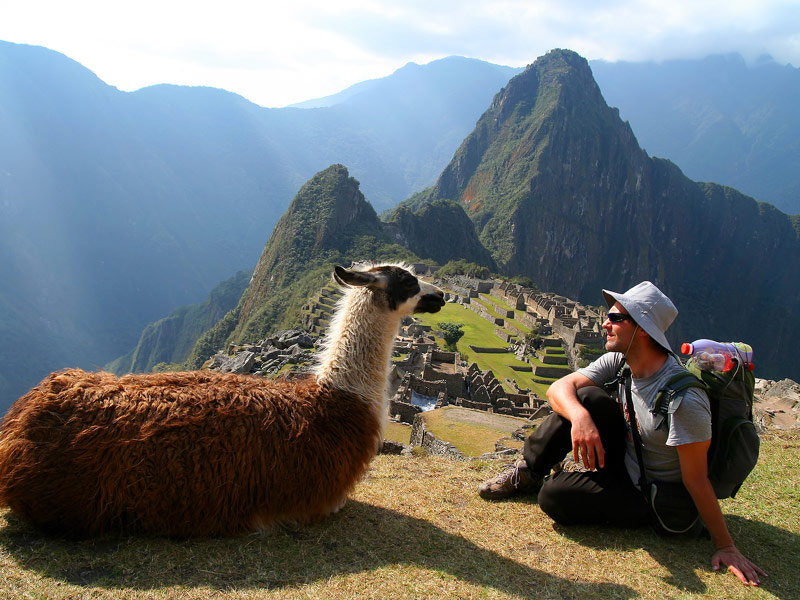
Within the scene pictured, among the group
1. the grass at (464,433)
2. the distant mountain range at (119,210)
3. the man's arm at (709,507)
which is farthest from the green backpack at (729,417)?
the distant mountain range at (119,210)

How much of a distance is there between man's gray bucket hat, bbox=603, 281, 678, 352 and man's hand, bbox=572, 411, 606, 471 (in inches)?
20.9

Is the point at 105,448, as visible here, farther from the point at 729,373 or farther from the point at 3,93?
the point at 3,93

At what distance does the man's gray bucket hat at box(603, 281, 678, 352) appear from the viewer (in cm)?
262

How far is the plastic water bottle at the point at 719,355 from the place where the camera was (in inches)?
104

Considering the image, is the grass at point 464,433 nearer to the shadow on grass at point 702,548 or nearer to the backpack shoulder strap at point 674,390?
the shadow on grass at point 702,548

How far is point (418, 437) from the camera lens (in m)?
11.3

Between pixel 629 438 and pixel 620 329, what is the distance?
659mm

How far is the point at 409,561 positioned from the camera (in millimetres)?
2590

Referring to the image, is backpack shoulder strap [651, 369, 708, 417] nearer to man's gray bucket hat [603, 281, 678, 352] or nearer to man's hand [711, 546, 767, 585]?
man's gray bucket hat [603, 281, 678, 352]

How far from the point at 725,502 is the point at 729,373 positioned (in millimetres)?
1358

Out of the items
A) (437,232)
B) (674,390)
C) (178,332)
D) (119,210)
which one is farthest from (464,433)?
(119,210)

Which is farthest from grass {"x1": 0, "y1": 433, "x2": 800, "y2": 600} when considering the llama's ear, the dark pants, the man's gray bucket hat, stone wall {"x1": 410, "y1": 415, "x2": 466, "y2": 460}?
stone wall {"x1": 410, "y1": 415, "x2": 466, "y2": 460}

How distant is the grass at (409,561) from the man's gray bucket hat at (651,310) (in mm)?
1108

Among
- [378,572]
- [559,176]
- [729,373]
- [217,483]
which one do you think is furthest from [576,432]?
[559,176]
